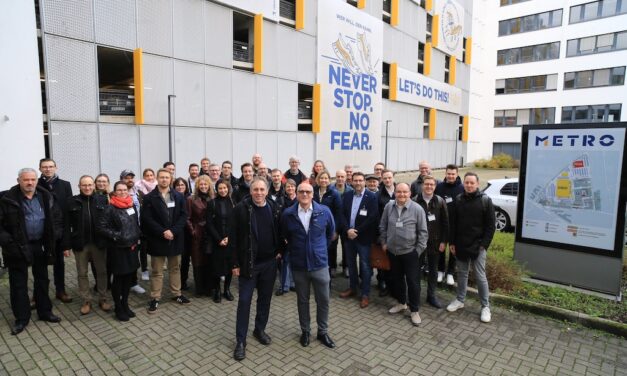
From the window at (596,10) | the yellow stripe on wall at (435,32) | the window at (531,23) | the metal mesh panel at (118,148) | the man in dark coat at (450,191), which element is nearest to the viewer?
the man in dark coat at (450,191)

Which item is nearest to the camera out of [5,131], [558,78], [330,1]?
[5,131]

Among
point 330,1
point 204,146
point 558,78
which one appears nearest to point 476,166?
point 558,78

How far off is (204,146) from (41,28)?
5704mm

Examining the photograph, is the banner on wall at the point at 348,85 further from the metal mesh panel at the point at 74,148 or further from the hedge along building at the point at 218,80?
the metal mesh panel at the point at 74,148

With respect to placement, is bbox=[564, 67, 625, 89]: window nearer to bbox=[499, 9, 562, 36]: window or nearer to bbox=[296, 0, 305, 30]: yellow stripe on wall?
bbox=[499, 9, 562, 36]: window

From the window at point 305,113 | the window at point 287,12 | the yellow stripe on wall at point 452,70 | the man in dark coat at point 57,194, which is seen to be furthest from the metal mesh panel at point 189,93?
the yellow stripe on wall at point 452,70

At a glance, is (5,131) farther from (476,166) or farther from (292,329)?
(476,166)

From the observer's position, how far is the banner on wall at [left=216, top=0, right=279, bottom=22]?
14.5 meters

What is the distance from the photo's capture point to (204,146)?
14.0 metres

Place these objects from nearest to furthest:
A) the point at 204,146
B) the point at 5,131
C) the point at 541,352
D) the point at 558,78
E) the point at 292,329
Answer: the point at 541,352, the point at 292,329, the point at 5,131, the point at 204,146, the point at 558,78

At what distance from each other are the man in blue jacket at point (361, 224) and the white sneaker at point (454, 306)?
118cm

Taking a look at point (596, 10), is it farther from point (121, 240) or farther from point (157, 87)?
point (121, 240)

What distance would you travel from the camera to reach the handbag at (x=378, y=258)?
582cm

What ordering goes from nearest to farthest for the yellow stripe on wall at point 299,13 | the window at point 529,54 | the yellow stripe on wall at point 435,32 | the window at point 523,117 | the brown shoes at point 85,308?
the brown shoes at point 85,308
the yellow stripe on wall at point 299,13
the yellow stripe on wall at point 435,32
the window at point 529,54
the window at point 523,117
